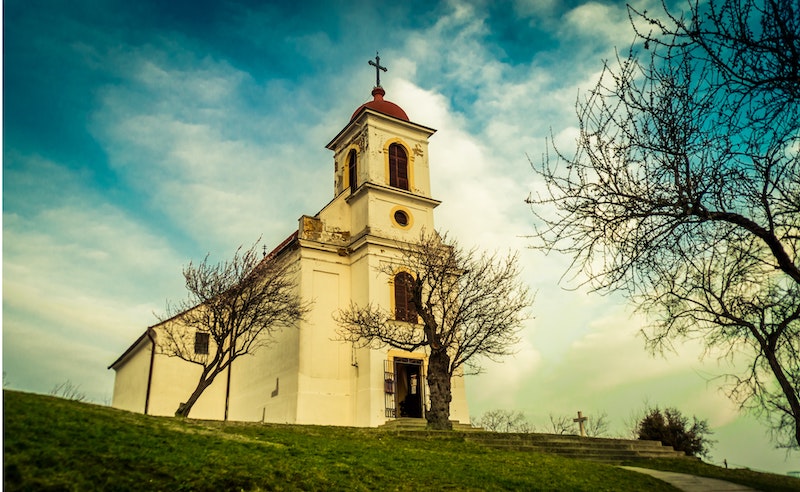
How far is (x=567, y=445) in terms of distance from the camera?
18.5m

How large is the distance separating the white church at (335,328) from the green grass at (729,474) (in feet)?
29.0

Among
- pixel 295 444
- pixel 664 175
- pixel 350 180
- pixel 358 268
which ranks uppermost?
pixel 350 180

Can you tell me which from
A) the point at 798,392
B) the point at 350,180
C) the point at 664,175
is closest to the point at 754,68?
the point at 664,175

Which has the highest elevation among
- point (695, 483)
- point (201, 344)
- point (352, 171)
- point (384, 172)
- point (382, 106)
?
point (382, 106)

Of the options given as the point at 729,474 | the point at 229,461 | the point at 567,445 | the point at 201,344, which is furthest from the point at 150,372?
the point at 729,474

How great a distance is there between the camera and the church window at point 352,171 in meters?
29.5

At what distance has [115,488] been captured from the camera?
685 centimetres

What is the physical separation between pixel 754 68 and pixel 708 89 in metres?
0.67

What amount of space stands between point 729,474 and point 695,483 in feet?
10.6

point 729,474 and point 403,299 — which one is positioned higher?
point 403,299

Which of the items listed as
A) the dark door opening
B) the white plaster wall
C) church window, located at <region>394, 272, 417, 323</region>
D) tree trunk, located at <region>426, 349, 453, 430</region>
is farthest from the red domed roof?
the white plaster wall

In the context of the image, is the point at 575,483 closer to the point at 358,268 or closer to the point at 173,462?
the point at 173,462

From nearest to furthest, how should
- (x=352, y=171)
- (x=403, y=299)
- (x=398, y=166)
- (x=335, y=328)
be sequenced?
(x=335, y=328) < (x=403, y=299) < (x=398, y=166) < (x=352, y=171)

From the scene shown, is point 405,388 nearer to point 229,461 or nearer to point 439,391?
point 439,391
